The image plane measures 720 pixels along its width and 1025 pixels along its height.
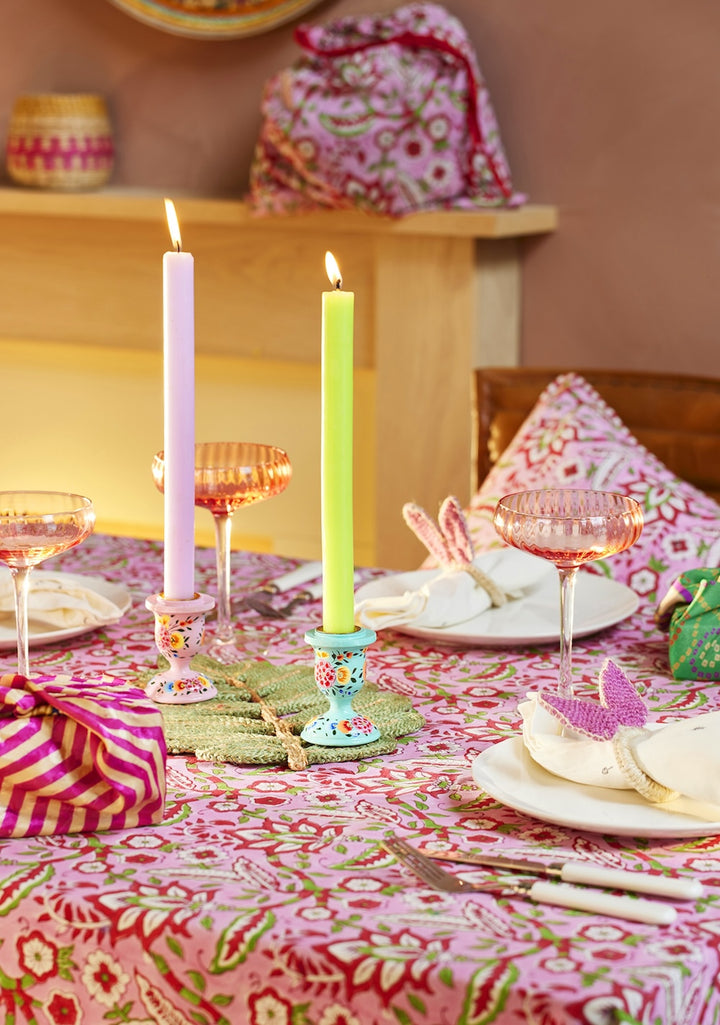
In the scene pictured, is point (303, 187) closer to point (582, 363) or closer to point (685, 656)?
point (582, 363)

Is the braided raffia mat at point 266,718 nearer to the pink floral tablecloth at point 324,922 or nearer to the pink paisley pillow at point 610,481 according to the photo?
the pink floral tablecloth at point 324,922

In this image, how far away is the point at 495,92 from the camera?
2623mm

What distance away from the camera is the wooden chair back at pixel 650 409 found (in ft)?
6.52

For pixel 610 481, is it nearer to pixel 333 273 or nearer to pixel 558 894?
pixel 333 273

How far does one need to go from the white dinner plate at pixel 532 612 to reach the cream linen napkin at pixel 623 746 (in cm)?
29

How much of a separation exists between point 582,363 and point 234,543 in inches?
39.0

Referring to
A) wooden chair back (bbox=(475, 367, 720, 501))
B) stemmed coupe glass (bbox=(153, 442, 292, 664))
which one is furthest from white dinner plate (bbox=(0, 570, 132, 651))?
wooden chair back (bbox=(475, 367, 720, 501))

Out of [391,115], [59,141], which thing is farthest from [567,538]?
[59,141]

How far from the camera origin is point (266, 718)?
1069 millimetres

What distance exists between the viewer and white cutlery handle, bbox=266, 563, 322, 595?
1.44m

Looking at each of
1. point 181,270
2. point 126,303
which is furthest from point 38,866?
point 126,303

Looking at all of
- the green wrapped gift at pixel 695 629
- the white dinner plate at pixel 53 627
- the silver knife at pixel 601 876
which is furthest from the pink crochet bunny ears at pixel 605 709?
the white dinner plate at pixel 53 627

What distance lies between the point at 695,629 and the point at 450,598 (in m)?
0.23

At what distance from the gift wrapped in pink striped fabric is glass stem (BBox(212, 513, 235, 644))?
353mm
